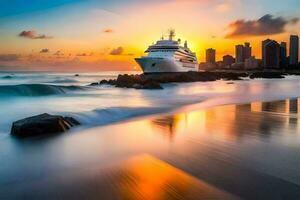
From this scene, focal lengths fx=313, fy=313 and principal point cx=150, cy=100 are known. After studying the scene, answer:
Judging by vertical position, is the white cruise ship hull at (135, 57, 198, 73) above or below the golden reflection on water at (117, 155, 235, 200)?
above

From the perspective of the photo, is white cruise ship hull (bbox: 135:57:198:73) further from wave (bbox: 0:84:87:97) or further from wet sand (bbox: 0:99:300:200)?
wet sand (bbox: 0:99:300:200)

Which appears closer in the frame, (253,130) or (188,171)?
(188,171)

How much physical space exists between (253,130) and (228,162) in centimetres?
362

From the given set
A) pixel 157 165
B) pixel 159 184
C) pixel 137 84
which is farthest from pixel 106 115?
pixel 137 84

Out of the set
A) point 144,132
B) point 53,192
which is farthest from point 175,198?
point 144,132

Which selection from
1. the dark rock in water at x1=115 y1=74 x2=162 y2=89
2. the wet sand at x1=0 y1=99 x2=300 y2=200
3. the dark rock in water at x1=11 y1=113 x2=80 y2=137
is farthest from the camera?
the dark rock in water at x1=115 y1=74 x2=162 y2=89

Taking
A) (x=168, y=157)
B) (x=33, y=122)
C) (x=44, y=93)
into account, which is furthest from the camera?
(x=44, y=93)

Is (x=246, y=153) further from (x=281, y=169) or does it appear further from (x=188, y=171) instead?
(x=188, y=171)

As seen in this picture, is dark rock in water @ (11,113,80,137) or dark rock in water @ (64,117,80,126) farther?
dark rock in water @ (64,117,80,126)

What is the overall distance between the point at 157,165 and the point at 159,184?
1.05 meters

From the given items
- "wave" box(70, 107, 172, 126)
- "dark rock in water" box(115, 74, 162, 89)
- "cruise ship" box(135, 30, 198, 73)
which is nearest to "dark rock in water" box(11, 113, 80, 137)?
"wave" box(70, 107, 172, 126)

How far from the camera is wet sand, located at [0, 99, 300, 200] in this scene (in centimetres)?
452

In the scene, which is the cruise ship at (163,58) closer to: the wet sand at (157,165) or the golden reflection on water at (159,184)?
the wet sand at (157,165)

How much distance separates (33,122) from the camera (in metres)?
8.68
